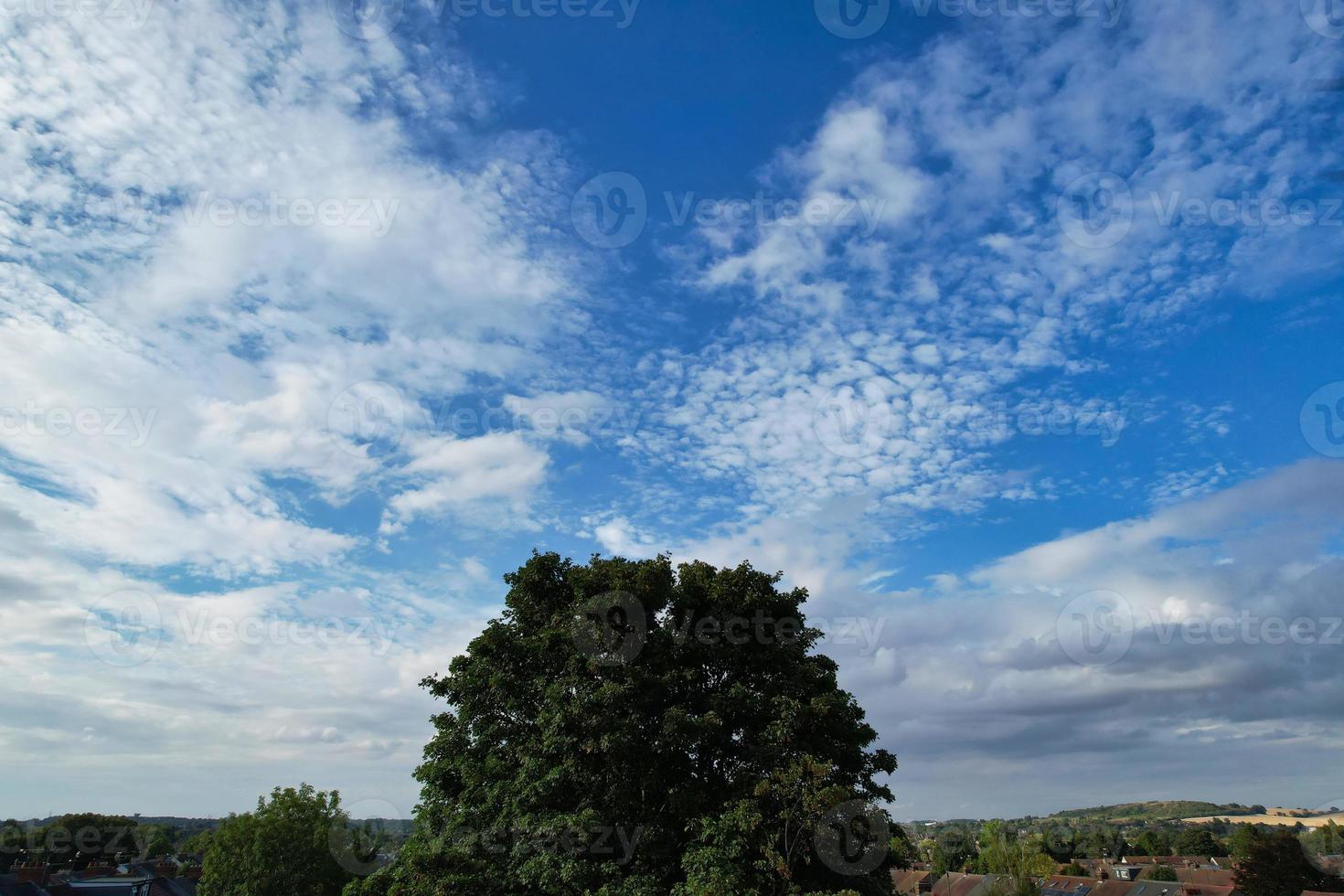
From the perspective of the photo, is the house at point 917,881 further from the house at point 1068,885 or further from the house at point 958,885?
the house at point 1068,885

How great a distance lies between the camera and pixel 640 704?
65.4 ft

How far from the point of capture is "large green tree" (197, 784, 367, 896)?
128 feet

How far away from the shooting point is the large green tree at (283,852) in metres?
39.0

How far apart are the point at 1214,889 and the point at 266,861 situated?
67451mm

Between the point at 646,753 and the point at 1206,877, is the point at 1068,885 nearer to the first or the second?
the point at 1206,877

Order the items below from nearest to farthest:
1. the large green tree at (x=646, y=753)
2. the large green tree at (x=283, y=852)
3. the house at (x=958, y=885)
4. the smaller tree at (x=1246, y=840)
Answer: the large green tree at (x=646, y=753), the large green tree at (x=283, y=852), the smaller tree at (x=1246, y=840), the house at (x=958, y=885)

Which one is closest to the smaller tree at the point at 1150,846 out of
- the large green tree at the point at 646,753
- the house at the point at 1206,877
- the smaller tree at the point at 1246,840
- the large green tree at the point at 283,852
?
the smaller tree at the point at 1246,840

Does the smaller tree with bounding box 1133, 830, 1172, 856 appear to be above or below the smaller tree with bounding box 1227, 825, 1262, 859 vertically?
below

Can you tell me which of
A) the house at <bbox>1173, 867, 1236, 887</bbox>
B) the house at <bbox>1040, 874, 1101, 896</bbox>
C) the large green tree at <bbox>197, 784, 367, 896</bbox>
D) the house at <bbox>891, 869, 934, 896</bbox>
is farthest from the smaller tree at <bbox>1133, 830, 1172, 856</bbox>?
the large green tree at <bbox>197, 784, 367, 896</bbox>

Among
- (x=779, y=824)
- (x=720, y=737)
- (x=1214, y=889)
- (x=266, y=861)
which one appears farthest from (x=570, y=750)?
(x=1214, y=889)

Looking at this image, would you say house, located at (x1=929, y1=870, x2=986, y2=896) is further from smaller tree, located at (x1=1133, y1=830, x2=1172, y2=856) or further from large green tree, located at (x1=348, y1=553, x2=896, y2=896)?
large green tree, located at (x1=348, y1=553, x2=896, y2=896)

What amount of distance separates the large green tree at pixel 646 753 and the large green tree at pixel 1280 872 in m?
61.4

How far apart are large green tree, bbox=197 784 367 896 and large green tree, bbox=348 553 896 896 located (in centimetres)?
2312

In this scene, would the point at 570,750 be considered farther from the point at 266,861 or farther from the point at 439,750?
the point at 266,861
